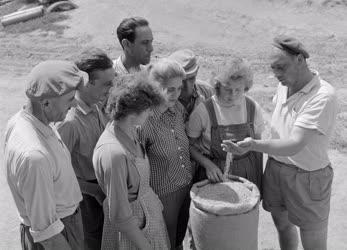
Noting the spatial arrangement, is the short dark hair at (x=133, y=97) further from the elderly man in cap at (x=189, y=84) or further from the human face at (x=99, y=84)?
the elderly man in cap at (x=189, y=84)

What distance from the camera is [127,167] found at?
9.67ft

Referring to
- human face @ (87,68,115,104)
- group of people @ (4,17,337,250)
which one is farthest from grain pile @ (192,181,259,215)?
human face @ (87,68,115,104)

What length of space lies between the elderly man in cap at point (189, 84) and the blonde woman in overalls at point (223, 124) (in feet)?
0.46

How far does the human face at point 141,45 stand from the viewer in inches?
173

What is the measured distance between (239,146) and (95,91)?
99 centimetres

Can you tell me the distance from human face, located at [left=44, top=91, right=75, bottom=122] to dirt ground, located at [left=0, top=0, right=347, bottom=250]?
18.9 ft

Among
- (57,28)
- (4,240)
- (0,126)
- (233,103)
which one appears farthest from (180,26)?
(233,103)

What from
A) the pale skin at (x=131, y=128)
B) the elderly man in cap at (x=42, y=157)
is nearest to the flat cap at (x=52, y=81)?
the elderly man in cap at (x=42, y=157)

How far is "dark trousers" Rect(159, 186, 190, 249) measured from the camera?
3613mm

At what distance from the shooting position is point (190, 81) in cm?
374

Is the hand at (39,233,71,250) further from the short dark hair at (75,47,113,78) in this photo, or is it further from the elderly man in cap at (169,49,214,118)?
the elderly man in cap at (169,49,214,118)

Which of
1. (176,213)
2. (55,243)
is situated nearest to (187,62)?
(176,213)

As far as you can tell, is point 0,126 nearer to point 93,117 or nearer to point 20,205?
point 93,117

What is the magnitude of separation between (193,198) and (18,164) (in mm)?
1201
